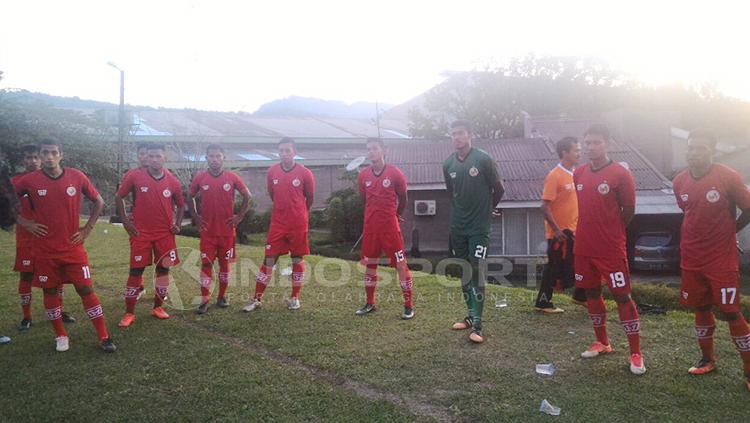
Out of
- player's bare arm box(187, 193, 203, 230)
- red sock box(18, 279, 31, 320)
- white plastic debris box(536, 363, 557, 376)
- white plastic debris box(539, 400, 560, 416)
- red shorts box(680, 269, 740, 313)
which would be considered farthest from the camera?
player's bare arm box(187, 193, 203, 230)

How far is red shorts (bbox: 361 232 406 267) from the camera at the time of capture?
6.80 meters

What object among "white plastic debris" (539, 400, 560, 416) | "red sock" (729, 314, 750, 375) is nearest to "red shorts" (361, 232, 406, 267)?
"white plastic debris" (539, 400, 560, 416)

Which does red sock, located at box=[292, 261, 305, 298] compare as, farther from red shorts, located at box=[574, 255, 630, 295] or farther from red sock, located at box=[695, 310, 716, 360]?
red sock, located at box=[695, 310, 716, 360]

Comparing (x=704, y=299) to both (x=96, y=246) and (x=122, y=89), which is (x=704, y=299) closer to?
(x=96, y=246)

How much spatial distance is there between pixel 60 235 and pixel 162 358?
163 cm

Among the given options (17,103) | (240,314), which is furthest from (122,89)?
(240,314)

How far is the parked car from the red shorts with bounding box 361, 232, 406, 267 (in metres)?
12.6

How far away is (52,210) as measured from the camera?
552cm

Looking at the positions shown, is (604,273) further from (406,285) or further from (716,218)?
(406,285)

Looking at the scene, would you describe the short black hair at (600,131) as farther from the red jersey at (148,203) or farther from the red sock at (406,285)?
the red jersey at (148,203)

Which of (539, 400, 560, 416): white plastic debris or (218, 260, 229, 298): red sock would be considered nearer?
(539, 400, 560, 416): white plastic debris

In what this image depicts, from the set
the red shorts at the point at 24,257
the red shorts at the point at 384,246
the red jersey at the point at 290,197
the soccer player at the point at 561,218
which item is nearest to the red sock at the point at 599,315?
the soccer player at the point at 561,218

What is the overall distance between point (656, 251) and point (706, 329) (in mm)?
13211

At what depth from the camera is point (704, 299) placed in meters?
4.62
